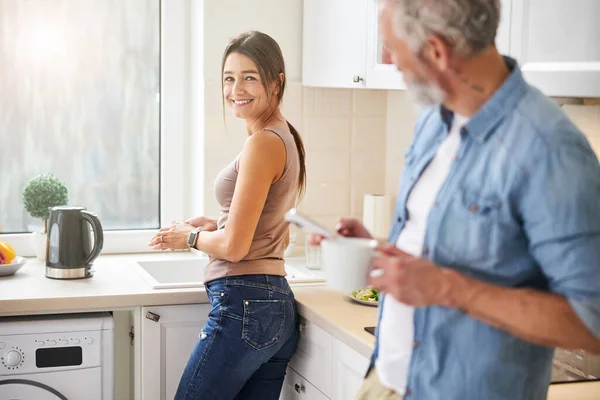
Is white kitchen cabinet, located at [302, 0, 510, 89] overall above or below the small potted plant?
above

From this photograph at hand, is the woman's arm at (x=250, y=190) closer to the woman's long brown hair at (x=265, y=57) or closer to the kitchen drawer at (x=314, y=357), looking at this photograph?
the woman's long brown hair at (x=265, y=57)

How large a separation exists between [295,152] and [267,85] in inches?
8.2

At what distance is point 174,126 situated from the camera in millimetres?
3250

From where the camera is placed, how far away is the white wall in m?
3.04

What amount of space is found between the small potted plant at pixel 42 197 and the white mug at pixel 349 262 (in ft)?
5.70

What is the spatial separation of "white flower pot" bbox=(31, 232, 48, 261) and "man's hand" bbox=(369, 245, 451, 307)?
76.5 inches

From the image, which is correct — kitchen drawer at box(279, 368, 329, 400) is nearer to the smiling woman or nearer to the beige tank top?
the smiling woman

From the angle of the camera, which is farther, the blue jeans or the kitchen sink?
the kitchen sink

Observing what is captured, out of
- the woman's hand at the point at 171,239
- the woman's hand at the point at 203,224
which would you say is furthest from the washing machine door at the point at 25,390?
the woman's hand at the point at 203,224

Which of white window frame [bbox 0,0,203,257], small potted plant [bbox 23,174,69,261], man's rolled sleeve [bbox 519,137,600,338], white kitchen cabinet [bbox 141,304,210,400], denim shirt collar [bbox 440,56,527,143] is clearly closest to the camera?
man's rolled sleeve [bbox 519,137,600,338]

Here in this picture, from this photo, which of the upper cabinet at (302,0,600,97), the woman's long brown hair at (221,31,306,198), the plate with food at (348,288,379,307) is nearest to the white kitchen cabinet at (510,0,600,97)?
the upper cabinet at (302,0,600,97)

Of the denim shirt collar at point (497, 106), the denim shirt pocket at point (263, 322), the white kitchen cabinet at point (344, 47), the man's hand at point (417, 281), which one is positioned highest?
the white kitchen cabinet at point (344, 47)

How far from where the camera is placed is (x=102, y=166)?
126 inches

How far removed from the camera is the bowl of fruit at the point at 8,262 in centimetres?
269
